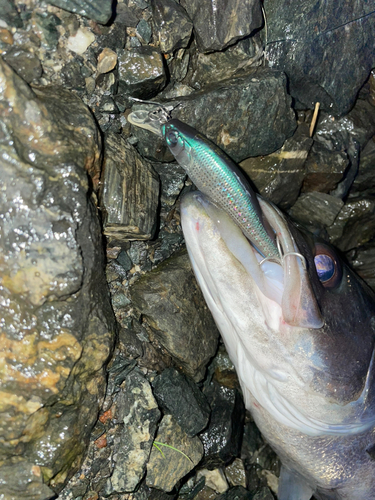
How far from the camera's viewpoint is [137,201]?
2627 mm

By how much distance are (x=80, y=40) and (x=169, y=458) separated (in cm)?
272

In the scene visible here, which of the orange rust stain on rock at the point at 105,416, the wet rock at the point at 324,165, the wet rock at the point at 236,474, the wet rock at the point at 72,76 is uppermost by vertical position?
the wet rock at the point at 72,76

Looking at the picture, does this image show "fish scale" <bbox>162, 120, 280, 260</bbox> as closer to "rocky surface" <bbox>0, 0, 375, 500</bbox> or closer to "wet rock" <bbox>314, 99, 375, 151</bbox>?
"rocky surface" <bbox>0, 0, 375, 500</bbox>

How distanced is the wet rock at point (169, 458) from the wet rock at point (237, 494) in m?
0.55

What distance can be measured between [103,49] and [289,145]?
1.57 metres

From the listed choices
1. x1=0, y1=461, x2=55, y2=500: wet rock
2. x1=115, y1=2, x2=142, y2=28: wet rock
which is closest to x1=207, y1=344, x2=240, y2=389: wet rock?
x1=0, y1=461, x2=55, y2=500: wet rock

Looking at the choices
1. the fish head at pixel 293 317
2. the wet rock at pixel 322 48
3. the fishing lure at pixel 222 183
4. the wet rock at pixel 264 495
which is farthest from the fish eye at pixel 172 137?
the wet rock at pixel 264 495

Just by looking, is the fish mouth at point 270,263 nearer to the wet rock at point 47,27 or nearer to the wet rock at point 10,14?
the wet rock at point 47,27

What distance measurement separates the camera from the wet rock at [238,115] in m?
2.76

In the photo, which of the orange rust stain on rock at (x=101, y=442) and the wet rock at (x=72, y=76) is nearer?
the wet rock at (x=72, y=76)

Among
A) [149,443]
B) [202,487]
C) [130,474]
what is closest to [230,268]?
[149,443]

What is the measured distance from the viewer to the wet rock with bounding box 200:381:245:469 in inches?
124

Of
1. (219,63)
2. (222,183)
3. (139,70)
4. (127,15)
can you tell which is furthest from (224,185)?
(127,15)

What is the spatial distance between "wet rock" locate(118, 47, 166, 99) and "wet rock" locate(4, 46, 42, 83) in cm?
51
